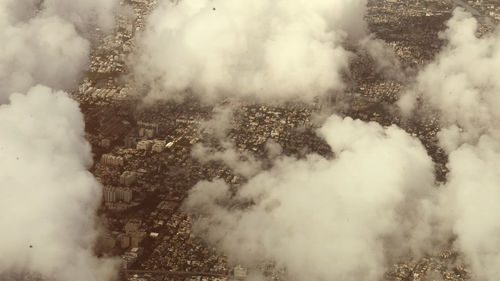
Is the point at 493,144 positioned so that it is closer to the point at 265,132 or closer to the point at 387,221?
the point at 387,221

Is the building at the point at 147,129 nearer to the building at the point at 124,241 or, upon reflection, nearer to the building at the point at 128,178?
the building at the point at 128,178

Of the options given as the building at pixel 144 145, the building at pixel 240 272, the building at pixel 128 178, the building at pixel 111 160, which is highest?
the building at pixel 144 145

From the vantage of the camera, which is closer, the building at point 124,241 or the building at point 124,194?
the building at point 124,241

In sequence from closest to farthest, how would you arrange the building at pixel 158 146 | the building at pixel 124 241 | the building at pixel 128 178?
the building at pixel 124 241 < the building at pixel 128 178 < the building at pixel 158 146

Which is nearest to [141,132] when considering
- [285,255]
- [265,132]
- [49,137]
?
[265,132]

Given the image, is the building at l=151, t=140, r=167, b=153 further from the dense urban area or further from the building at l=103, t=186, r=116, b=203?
the building at l=103, t=186, r=116, b=203

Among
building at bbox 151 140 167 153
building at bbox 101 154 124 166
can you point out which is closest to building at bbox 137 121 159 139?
building at bbox 151 140 167 153

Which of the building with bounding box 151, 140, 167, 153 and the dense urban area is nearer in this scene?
the dense urban area

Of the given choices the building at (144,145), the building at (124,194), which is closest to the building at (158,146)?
the building at (144,145)

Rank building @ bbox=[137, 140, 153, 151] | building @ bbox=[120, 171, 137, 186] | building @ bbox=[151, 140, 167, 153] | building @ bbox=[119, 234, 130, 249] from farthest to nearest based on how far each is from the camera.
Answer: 1. building @ bbox=[151, 140, 167, 153]
2. building @ bbox=[137, 140, 153, 151]
3. building @ bbox=[120, 171, 137, 186]
4. building @ bbox=[119, 234, 130, 249]
